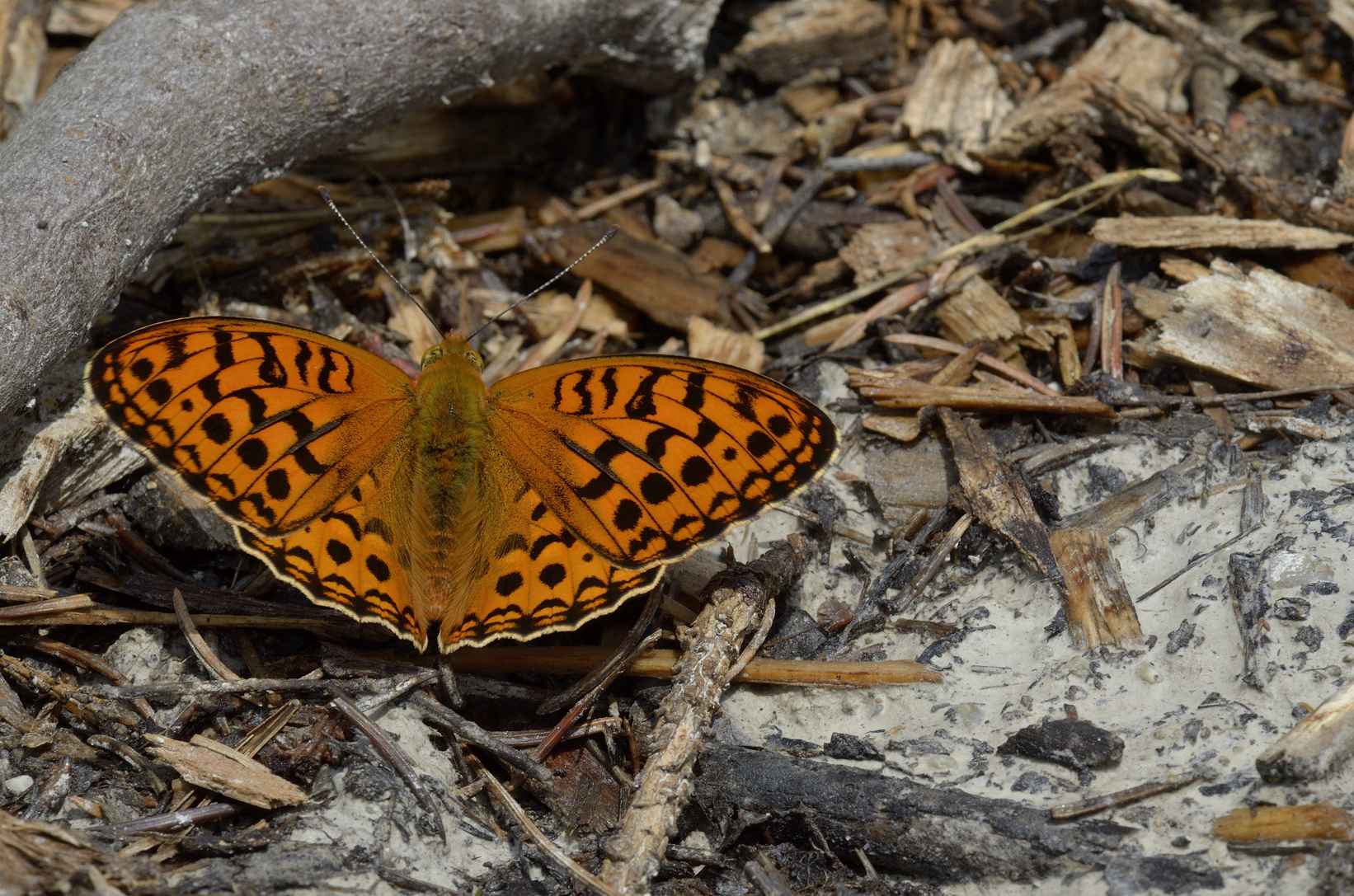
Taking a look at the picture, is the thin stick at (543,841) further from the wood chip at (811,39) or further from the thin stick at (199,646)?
the wood chip at (811,39)

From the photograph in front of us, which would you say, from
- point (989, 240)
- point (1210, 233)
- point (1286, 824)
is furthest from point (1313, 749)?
point (989, 240)

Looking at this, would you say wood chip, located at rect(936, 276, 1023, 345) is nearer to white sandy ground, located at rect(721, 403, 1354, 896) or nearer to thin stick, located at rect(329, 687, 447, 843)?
white sandy ground, located at rect(721, 403, 1354, 896)

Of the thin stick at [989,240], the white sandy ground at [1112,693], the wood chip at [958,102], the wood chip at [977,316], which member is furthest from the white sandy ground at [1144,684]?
the wood chip at [958,102]

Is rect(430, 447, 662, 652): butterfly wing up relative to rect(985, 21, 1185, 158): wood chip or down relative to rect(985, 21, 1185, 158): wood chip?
down

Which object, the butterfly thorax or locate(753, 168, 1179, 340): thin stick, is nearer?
the butterfly thorax

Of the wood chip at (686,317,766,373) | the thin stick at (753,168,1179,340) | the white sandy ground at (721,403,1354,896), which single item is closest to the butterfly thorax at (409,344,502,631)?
the white sandy ground at (721,403,1354,896)

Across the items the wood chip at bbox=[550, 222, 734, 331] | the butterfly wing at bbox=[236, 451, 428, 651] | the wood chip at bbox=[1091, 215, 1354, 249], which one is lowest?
the wood chip at bbox=[550, 222, 734, 331]

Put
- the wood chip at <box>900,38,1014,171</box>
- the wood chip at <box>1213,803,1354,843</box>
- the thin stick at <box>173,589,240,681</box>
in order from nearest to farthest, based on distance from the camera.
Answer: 1. the wood chip at <box>1213,803,1354,843</box>
2. the thin stick at <box>173,589,240,681</box>
3. the wood chip at <box>900,38,1014,171</box>

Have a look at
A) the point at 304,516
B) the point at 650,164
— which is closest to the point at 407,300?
the point at 650,164
